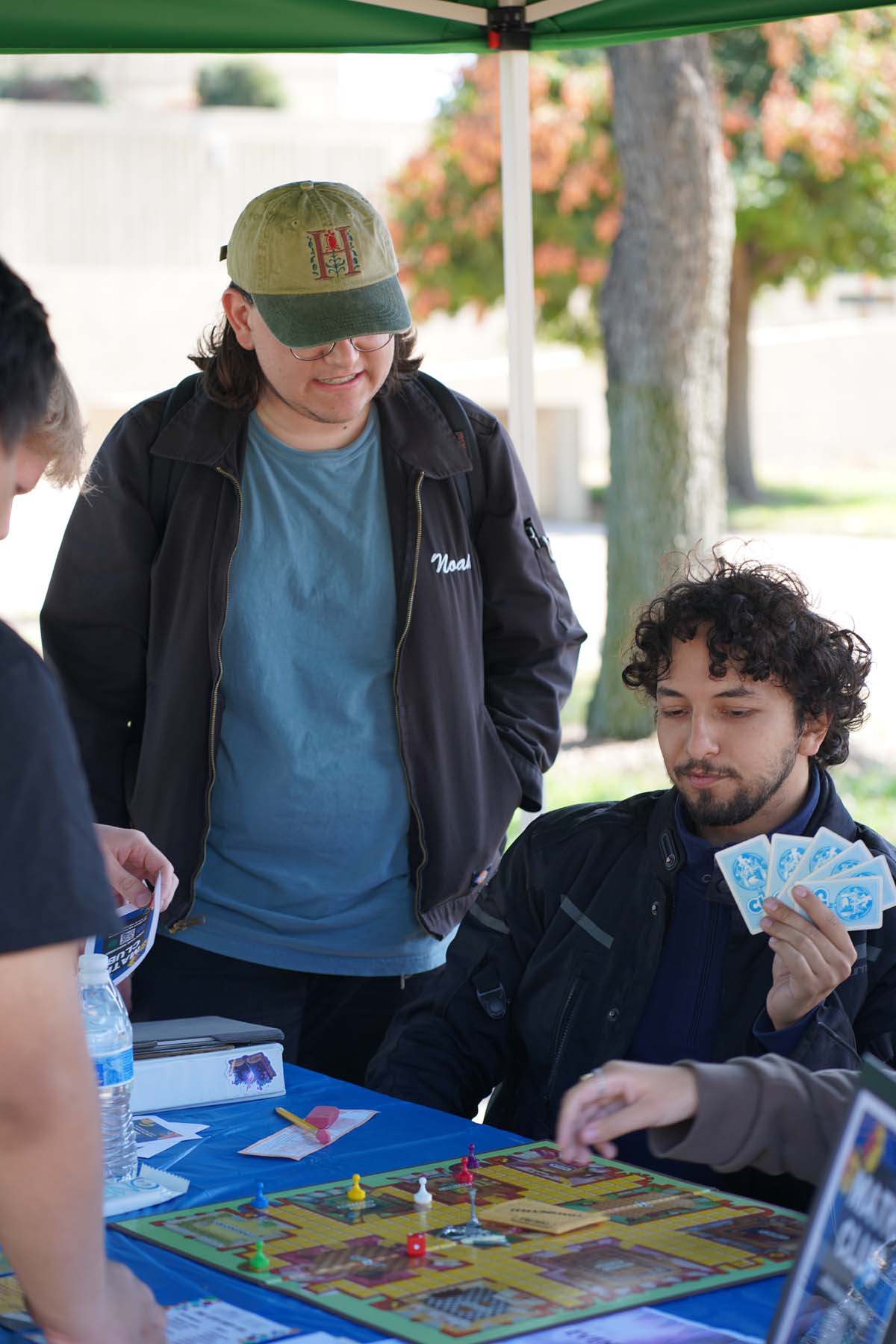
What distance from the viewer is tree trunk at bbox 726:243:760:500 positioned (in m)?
14.8

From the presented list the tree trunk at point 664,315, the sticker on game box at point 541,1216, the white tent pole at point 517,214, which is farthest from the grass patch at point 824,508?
the sticker on game box at point 541,1216

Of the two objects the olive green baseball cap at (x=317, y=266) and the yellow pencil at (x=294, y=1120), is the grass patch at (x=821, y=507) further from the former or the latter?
the yellow pencil at (x=294, y=1120)

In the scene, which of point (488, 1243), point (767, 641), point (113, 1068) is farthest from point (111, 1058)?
point (767, 641)

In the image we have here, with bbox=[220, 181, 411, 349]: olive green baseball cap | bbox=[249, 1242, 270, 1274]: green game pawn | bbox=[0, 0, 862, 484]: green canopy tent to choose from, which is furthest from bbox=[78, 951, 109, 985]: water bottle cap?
bbox=[0, 0, 862, 484]: green canopy tent

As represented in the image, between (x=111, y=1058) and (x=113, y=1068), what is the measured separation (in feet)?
0.05

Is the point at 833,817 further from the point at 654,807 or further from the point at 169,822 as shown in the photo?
the point at 169,822

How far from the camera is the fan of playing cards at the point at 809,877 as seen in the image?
7.23ft

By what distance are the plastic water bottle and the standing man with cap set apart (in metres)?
0.68

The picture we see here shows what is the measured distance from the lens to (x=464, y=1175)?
1.96 metres

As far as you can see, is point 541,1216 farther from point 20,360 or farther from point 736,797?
point 20,360

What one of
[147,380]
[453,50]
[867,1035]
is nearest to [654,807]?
[867,1035]

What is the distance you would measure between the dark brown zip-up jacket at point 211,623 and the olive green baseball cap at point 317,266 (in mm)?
244

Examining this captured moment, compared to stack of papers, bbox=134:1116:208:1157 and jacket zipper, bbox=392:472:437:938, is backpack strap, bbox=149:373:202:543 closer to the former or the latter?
jacket zipper, bbox=392:472:437:938

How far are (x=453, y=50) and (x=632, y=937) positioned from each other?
7.44 feet
